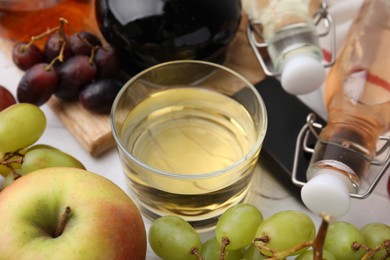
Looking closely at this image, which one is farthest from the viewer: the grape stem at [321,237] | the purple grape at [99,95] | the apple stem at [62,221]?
the purple grape at [99,95]

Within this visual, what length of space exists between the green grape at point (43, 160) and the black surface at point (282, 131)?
0.20 m

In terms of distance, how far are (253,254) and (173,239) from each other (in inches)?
2.5

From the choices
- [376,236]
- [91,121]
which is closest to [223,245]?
[376,236]

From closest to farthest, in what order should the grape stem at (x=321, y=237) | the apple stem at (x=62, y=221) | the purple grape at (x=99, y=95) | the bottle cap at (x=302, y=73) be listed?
1. the grape stem at (x=321, y=237)
2. the apple stem at (x=62, y=221)
3. the bottle cap at (x=302, y=73)
4. the purple grape at (x=99, y=95)

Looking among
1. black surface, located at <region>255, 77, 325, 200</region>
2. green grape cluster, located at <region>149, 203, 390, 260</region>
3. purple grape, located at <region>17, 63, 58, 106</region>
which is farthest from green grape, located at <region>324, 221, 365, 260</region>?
purple grape, located at <region>17, 63, 58, 106</region>

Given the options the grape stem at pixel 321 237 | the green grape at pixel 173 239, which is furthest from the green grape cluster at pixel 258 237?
the grape stem at pixel 321 237

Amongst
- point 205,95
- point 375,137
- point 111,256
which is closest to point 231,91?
point 205,95

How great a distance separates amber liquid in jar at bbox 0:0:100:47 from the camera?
71 cm

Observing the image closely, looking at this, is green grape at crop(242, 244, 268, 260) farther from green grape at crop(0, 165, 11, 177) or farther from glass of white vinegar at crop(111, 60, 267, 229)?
green grape at crop(0, 165, 11, 177)

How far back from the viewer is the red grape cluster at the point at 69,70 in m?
0.62

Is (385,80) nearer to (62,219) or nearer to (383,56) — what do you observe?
(383,56)

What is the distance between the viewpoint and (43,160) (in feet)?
1.70

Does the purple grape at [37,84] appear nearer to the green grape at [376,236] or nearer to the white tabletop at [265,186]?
the white tabletop at [265,186]

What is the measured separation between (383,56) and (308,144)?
0.37ft
